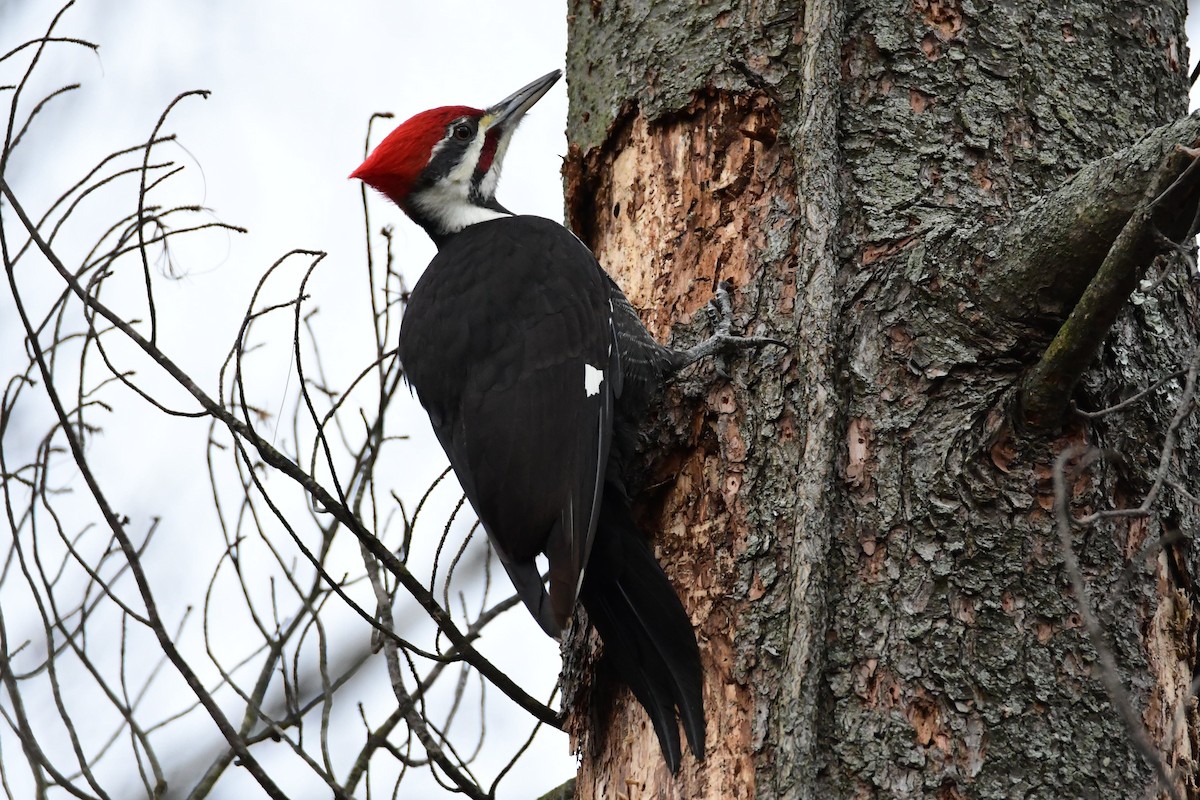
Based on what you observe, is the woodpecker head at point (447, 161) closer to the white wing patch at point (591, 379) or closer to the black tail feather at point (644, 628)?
the white wing patch at point (591, 379)

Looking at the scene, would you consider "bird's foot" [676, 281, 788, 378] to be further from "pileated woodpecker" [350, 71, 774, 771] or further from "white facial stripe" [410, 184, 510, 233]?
"white facial stripe" [410, 184, 510, 233]

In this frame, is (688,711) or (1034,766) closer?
(1034,766)

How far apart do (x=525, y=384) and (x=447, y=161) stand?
3.71 feet

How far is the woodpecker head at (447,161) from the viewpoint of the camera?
3396 millimetres

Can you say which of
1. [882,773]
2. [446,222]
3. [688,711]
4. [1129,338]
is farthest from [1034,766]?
[446,222]

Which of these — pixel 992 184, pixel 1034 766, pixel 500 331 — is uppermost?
pixel 500 331

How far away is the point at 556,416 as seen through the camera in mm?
2473

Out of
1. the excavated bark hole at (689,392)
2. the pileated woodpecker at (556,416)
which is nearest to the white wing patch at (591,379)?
the pileated woodpecker at (556,416)

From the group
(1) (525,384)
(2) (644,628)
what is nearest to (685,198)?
(1) (525,384)

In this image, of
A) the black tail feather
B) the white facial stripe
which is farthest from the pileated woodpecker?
the white facial stripe

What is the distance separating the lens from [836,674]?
1.80 meters

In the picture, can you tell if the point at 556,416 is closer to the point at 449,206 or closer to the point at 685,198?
the point at 685,198

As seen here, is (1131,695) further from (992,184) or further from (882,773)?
(992,184)

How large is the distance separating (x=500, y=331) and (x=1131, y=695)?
1.45 metres
